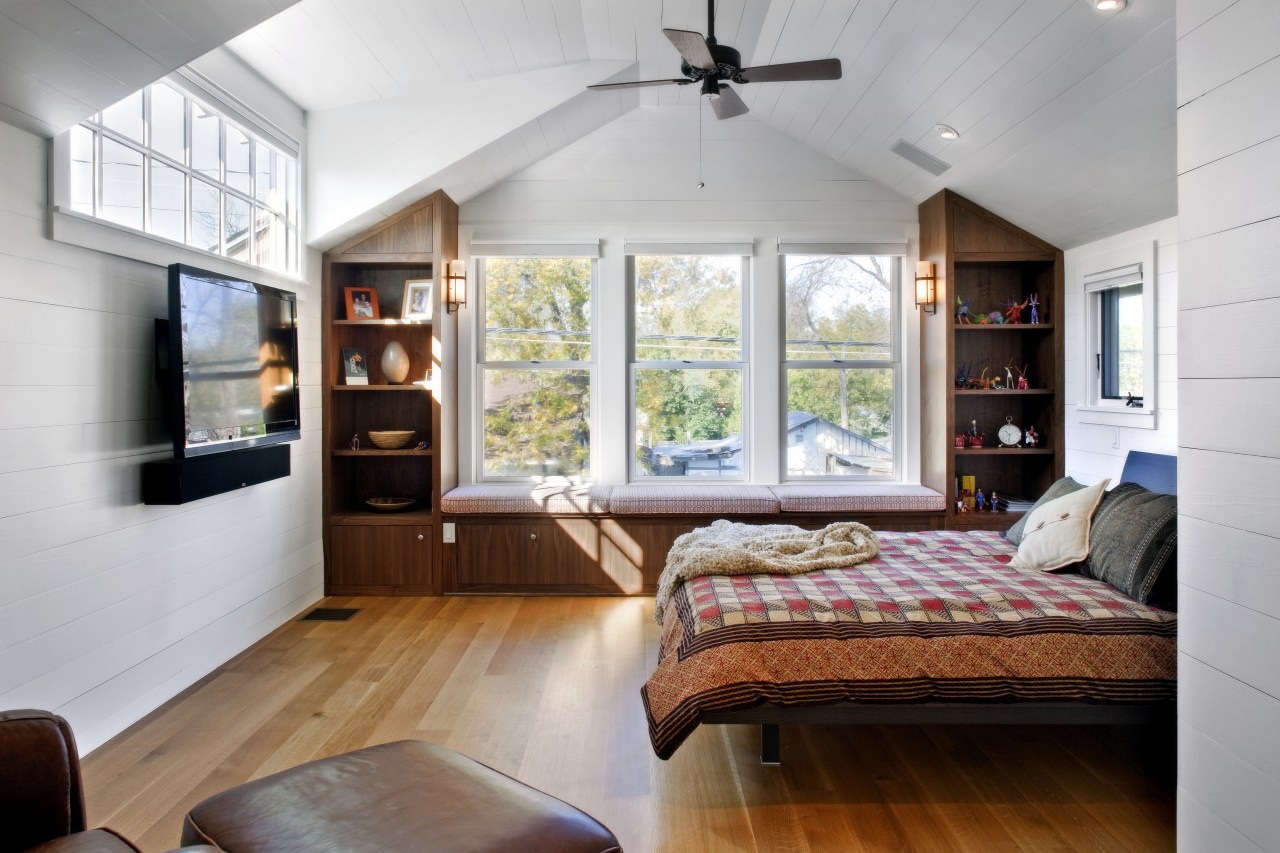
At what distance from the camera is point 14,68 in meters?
2.18

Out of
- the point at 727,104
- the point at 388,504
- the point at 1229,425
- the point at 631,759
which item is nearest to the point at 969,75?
the point at 727,104

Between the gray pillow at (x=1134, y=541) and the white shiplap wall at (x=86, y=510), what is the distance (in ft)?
12.2

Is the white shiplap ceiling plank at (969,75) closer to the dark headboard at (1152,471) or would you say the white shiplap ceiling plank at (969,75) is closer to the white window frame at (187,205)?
the dark headboard at (1152,471)

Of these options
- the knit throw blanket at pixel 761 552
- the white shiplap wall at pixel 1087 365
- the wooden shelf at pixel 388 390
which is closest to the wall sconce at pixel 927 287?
the white shiplap wall at pixel 1087 365

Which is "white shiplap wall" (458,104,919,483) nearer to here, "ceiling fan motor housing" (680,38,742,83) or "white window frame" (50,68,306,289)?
"white window frame" (50,68,306,289)

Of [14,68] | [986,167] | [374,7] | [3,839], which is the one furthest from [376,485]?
[986,167]

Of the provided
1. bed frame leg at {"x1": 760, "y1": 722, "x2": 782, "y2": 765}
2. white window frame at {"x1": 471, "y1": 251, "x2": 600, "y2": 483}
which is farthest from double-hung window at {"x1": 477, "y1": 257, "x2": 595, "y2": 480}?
bed frame leg at {"x1": 760, "y1": 722, "x2": 782, "y2": 765}

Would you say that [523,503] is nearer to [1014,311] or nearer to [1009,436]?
[1009,436]

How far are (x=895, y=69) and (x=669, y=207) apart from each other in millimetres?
1802

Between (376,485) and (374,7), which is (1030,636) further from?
(376,485)

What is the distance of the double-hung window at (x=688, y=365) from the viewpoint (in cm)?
525

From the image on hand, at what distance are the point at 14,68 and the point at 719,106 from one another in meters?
2.50

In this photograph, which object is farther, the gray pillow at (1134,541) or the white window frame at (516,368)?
the white window frame at (516,368)

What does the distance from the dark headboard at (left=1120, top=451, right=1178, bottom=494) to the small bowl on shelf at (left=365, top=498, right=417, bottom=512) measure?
165 inches
